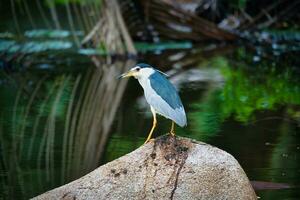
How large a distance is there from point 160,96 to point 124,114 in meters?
4.96

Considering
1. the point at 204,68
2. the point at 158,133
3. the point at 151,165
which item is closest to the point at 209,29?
the point at 204,68

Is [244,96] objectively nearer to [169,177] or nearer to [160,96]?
[160,96]

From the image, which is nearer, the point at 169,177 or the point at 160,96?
the point at 169,177

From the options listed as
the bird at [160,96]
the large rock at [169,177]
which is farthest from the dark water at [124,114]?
the bird at [160,96]

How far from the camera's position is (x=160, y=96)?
283 inches

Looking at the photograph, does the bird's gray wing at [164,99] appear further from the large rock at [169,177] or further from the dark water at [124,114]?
the dark water at [124,114]

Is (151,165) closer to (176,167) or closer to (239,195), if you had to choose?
(176,167)

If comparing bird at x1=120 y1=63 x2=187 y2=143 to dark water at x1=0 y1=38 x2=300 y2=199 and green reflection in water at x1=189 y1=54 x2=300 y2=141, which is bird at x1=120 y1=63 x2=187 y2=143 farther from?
green reflection in water at x1=189 y1=54 x2=300 y2=141

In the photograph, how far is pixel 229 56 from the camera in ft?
57.6

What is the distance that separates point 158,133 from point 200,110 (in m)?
1.60

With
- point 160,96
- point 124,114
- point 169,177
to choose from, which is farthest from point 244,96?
point 169,177

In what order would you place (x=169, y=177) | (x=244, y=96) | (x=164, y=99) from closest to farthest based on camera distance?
(x=169, y=177)
(x=164, y=99)
(x=244, y=96)

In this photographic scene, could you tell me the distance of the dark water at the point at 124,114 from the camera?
922cm

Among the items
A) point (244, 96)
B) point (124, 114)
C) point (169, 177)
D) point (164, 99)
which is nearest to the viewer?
point (169, 177)
